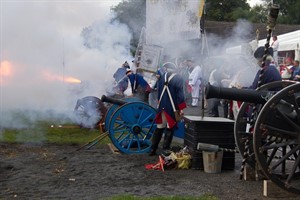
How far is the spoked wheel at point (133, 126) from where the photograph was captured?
26.4ft

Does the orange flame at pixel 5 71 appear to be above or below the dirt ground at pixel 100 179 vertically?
above

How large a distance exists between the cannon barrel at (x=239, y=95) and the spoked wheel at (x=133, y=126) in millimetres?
3192

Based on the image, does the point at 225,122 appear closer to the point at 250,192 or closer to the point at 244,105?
the point at 244,105

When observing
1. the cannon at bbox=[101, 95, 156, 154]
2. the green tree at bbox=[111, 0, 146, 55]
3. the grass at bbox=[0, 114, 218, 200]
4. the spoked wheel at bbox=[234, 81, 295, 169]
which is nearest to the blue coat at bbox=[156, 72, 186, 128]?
the cannon at bbox=[101, 95, 156, 154]

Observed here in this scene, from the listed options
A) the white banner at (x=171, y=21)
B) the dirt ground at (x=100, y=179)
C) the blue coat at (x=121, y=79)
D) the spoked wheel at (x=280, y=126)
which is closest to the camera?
the spoked wheel at (x=280, y=126)

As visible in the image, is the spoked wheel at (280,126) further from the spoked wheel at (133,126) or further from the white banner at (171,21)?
the white banner at (171,21)

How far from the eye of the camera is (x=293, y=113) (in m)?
4.92

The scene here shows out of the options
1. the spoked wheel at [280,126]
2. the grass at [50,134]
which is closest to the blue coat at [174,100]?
the grass at [50,134]

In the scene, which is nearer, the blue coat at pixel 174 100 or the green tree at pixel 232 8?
the blue coat at pixel 174 100

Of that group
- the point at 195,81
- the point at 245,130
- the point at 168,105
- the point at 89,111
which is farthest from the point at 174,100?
the point at 195,81

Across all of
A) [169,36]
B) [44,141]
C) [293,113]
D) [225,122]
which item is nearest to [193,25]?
[169,36]

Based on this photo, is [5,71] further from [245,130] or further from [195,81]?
[195,81]

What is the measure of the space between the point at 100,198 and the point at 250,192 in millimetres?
1808

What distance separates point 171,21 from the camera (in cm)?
937
